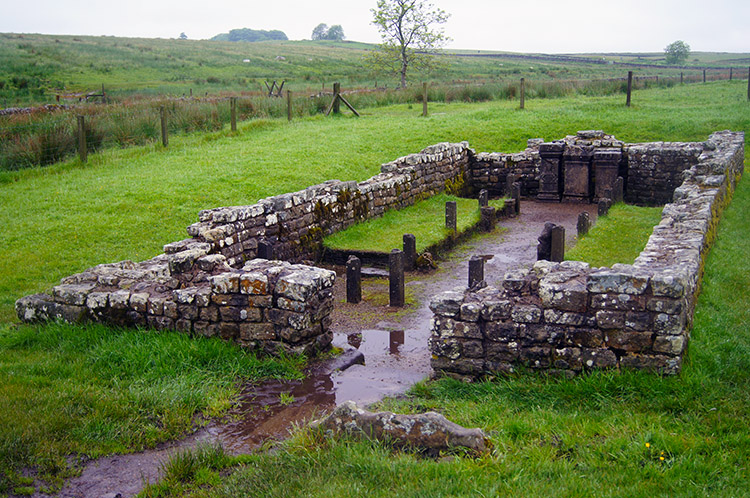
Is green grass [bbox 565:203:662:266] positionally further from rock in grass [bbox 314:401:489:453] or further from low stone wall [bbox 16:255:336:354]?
rock in grass [bbox 314:401:489:453]

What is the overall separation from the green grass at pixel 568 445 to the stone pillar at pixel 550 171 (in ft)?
37.8

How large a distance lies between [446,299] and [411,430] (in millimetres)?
2164

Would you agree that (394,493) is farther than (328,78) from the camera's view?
No

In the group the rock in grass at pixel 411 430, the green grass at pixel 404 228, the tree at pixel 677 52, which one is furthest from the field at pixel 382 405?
the tree at pixel 677 52

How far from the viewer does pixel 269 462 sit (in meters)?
4.68

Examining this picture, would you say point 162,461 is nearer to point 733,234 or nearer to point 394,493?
point 394,493

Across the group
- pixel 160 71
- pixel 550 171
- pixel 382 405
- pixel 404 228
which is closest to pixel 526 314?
pixel 382 405

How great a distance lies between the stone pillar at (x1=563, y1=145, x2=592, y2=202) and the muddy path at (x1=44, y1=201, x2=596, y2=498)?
5898mm

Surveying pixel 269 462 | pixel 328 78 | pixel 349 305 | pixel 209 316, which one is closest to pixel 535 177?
pixel 349 305

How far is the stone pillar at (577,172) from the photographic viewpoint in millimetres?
17453

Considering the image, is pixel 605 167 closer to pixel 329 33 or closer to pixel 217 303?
pixel 217 303

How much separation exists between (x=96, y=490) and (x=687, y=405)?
4740 millimetres

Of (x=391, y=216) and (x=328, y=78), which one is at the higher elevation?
(x=328, y=78)

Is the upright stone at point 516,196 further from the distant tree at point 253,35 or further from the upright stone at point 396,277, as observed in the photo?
the distant tree at point 253,35
